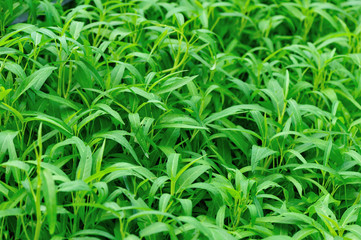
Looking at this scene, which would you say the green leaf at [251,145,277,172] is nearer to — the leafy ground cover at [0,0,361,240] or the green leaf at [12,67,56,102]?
the leafy ground cover at [0,0,361,240]

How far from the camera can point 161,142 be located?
7.09 ft

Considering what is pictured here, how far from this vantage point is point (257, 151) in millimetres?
2090

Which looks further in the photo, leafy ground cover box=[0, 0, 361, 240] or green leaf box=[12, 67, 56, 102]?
green leaf box=[12, 67, 56, 102]

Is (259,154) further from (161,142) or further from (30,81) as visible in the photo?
(30,81)

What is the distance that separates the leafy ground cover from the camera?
5.67 feet

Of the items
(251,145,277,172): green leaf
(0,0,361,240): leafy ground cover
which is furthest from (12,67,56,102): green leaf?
(251,145,277,172): green leaf

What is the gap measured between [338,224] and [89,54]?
1410mm

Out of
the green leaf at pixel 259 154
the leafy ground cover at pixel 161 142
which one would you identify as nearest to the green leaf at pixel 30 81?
the leafy ground cover at pixel 161 142

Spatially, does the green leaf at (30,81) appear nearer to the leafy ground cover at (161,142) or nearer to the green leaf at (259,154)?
the leafy ground cover at (161,142)

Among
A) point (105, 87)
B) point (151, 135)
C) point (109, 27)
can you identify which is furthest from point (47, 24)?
point (151, 135)

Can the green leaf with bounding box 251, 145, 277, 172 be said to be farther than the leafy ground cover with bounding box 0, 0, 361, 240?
Yes

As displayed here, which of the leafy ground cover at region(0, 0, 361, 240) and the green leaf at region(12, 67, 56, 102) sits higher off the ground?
the green leaf at region(12, 67, 56, 102)

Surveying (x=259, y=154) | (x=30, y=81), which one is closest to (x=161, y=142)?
(x=259, y=154)

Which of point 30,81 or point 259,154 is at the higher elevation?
point 30,81
